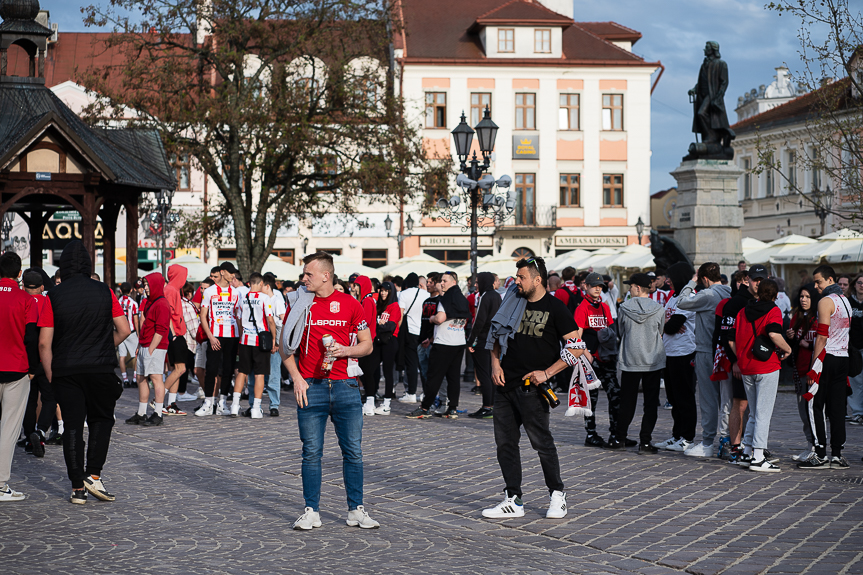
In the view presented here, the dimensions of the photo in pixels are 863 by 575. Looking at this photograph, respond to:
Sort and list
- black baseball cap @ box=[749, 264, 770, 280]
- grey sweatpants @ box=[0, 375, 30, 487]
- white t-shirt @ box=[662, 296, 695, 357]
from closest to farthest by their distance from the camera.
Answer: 1. grey sweatpants @ box=[0, 375, 30, 487]
2. black baseball cap @ box=[749, 264, 770, 280]
3. white t-shirt @ box=[662, 296, 695, 357]

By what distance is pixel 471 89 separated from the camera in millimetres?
49875

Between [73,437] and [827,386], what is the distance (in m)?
6.97

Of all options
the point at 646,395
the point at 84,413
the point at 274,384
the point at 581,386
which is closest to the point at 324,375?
the point at 581,386

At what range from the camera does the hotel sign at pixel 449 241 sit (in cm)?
4909

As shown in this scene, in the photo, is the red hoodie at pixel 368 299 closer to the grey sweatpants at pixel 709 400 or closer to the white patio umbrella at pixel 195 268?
the grey sweatpants at pixel 709 400

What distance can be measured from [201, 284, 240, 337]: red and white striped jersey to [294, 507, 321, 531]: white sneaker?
7.36 meters

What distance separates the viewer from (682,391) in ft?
36.4

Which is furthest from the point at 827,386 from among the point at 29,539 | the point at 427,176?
the point at 427,176

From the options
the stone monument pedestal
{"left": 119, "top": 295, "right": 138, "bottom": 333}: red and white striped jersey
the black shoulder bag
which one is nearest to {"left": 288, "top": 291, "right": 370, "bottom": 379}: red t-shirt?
the black shoulder bag

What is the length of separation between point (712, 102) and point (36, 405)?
13.4 metres

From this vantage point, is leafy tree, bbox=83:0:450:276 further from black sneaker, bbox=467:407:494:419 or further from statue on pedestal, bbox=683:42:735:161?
black sneaker, bbox=467:407:494:419

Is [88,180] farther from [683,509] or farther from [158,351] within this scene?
[683,509]

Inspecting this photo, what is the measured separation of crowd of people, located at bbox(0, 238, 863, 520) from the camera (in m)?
7.49

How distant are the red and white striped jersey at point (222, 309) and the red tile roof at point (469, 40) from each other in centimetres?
3617
